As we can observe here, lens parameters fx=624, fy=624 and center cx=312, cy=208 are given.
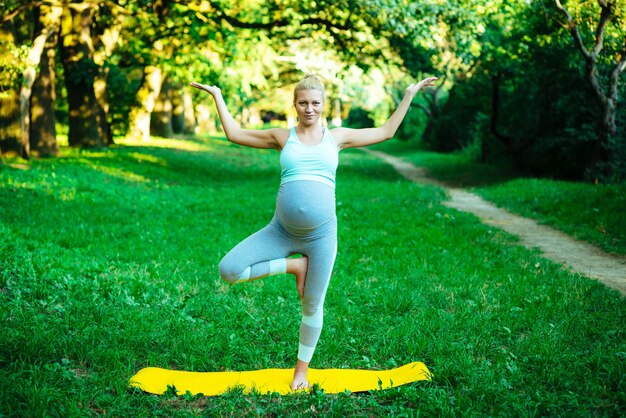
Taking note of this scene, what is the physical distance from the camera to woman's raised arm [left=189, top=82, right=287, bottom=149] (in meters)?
4.88

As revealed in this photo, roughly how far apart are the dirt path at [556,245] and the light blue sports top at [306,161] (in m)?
4.79

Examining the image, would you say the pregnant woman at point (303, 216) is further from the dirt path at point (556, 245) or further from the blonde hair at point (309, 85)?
the dirt path at point (556, 245)

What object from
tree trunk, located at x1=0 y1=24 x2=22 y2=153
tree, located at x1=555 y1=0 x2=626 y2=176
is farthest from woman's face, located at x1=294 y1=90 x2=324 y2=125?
tree, located at x1=555 y1=0 x2=626 y2=176

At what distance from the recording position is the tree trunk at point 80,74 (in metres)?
20.6

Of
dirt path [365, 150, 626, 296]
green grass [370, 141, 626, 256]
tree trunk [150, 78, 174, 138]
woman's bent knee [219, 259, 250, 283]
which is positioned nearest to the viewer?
woman's bent knee [219, 259, 250, 283]

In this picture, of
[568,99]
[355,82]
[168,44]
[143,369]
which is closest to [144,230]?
[143,369]

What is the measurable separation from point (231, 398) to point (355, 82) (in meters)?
50.3

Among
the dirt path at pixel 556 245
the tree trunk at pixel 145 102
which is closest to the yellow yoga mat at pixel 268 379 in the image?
the dirt path at pixel 556 245

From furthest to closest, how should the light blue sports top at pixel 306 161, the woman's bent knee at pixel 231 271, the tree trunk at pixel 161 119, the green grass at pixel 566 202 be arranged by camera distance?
the tree trunk at pixel 161 119, the green grass at pixel 566 202, the light blue sports top at pixel 306 161, the woman's bent knee at pixel 231 271

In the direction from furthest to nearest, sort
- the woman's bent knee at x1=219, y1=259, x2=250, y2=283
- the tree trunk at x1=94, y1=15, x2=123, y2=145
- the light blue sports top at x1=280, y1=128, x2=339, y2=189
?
1. the tree trunk at x1=94, y1=15, x2=123, y2=145
2. the light blue sports top at x1=280, y1=128, x2=339, y2=189
3. the woman's bent knee at x1=219, y1=259, x2=250, y2=283

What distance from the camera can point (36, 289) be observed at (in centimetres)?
676

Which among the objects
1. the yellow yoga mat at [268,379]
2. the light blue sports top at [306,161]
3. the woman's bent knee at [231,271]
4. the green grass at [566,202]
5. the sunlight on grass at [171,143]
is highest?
the light blue sports top at [306,161]

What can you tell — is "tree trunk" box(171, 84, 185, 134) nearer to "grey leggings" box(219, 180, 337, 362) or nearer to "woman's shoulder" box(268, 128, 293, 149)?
"woman's shoulder" box(268, 128, 293, 149)

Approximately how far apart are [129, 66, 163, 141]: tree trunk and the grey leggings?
23395 mm
